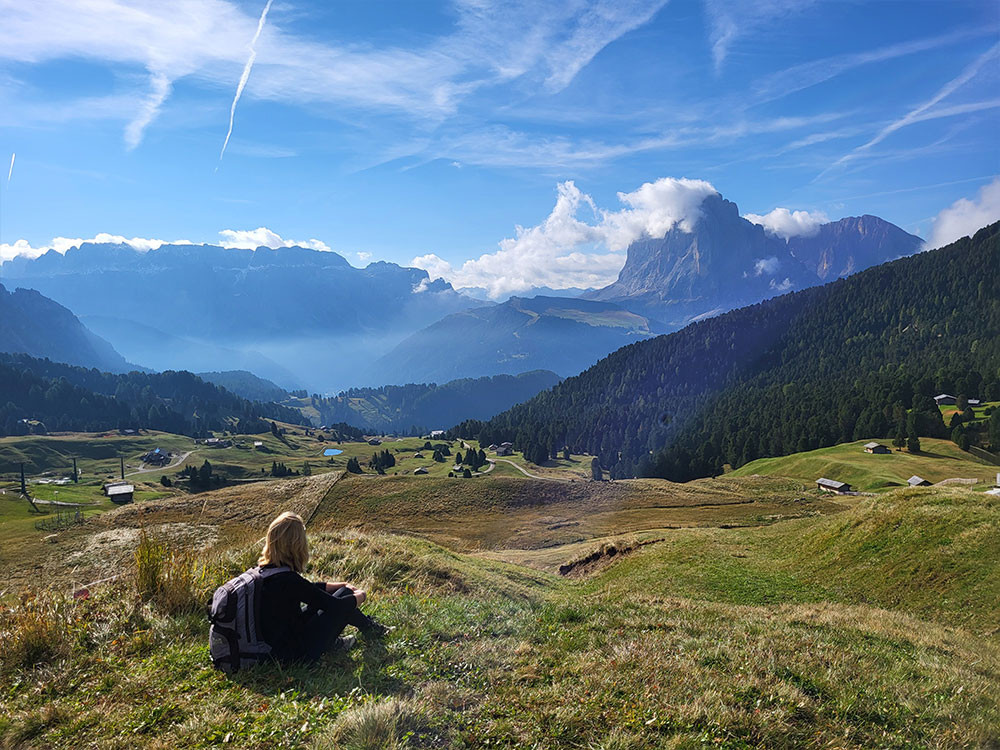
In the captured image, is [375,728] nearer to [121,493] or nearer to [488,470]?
[121,493]

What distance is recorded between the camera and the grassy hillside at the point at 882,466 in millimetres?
76875

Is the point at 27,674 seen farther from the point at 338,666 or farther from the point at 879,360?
the point at 879,360

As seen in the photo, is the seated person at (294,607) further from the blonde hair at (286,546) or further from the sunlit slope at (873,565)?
the sunlit slope at (873,565)

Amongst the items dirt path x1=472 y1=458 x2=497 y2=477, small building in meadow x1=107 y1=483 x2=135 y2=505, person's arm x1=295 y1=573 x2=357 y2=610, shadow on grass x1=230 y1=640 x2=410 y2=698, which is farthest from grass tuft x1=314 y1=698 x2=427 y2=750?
small building in meadow x1=107 y1=483 x2=135 y2=505

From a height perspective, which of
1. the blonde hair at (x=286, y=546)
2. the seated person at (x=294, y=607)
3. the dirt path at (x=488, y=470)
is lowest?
the dirt path at (x=488, y=470)

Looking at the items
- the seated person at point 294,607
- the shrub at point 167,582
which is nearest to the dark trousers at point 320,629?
the seated person at point 294,607

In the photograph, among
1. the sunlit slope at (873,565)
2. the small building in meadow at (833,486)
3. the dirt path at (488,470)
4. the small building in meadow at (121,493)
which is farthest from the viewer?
the dirt path at (488,470)

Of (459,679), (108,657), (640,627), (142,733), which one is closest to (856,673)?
(640,627)

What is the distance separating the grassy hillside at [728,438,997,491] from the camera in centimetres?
7688

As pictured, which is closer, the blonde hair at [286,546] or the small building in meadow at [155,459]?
the blonde hair at [286,546]

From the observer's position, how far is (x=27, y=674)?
7102 mm

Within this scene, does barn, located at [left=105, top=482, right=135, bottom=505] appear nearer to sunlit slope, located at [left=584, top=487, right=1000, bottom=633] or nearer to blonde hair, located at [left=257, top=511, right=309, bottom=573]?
sunlit slope, located at [left=584, top=487, right=1000, bottom=633]

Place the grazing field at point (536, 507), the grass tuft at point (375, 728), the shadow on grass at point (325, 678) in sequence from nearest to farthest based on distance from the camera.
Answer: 1. the grass tuft at point (375, 728)
2. the shadow on grass at point (325, 678)
3. the grazing field at point (536, 507)

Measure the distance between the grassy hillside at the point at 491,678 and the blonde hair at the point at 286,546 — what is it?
1.43 metres
